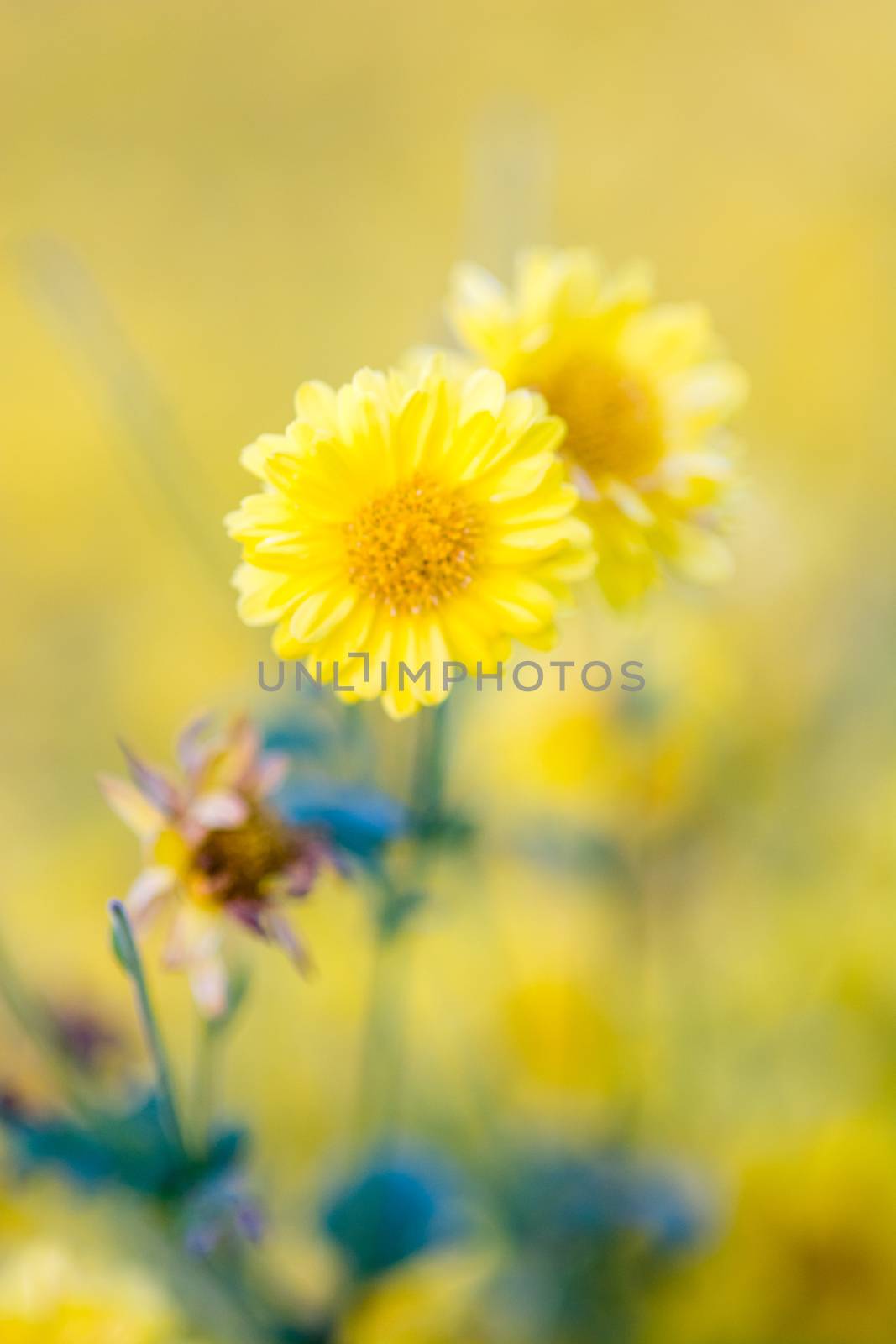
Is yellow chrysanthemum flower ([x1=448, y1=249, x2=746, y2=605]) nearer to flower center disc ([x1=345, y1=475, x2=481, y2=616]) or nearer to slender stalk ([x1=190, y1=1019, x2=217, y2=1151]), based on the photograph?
flower center disc ([x1=345, y1=475, x2=481, y2=616])

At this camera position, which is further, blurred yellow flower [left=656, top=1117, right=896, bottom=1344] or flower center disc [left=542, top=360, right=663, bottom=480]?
blurred yellow flower [left=656, top=1117, right=896, bottom=1344]

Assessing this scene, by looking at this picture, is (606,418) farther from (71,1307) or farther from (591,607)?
(71,1307)

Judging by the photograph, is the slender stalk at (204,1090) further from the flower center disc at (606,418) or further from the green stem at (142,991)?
the flower center disc at (606,418)

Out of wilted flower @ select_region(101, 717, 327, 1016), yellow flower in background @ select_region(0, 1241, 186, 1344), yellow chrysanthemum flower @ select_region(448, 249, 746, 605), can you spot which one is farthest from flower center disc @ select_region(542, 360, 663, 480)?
yellow flower in background @ select_region(0, 1241, 186, 1344)

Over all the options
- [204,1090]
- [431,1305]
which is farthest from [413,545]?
[431,1305]

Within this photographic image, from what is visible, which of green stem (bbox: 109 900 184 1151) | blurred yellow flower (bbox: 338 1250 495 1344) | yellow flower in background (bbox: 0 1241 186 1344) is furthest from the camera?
blurred yellow flower (bbox: 338 1250 495 1344)

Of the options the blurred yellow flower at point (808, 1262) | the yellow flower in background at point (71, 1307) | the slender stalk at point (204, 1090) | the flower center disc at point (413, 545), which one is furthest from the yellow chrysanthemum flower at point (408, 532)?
the blurred yellow flower at point (808, 1262)
